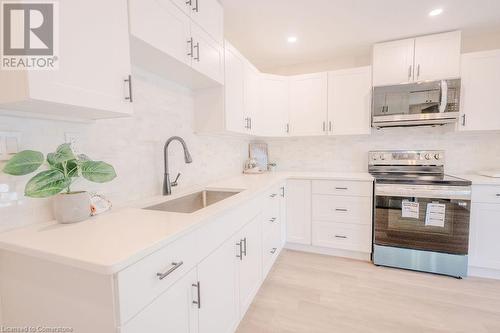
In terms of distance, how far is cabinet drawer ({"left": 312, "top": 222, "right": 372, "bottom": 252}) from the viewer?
2458 mm

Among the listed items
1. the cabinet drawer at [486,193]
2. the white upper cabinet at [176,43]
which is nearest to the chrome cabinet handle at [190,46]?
the white upper cabinet at [176,43]

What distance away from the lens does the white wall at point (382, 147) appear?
2.49 meters

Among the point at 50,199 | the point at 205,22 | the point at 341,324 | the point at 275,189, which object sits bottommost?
the point at 341,324

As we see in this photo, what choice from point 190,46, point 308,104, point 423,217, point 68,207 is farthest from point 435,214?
point 68,207

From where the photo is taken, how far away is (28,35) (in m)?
0.76

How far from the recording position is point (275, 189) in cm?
231

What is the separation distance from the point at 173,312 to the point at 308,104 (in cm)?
261

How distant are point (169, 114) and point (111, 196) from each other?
73cm

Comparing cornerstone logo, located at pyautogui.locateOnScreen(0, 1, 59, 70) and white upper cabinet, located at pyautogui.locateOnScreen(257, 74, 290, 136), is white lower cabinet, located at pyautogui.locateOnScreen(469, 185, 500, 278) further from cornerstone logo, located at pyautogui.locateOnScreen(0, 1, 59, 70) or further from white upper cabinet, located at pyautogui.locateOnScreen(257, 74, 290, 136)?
cornerstone logo, located at pyautogui.locateOnScreen(0, 1, 59, 70)

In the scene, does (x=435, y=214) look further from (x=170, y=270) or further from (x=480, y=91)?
(x=170, y=270)

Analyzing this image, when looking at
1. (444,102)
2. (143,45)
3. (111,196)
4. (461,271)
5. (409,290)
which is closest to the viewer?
(143,45)

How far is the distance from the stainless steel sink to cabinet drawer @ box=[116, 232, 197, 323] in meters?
0.60

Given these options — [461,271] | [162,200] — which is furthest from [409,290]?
[162,200]

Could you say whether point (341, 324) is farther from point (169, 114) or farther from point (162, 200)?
point (169, 114)
